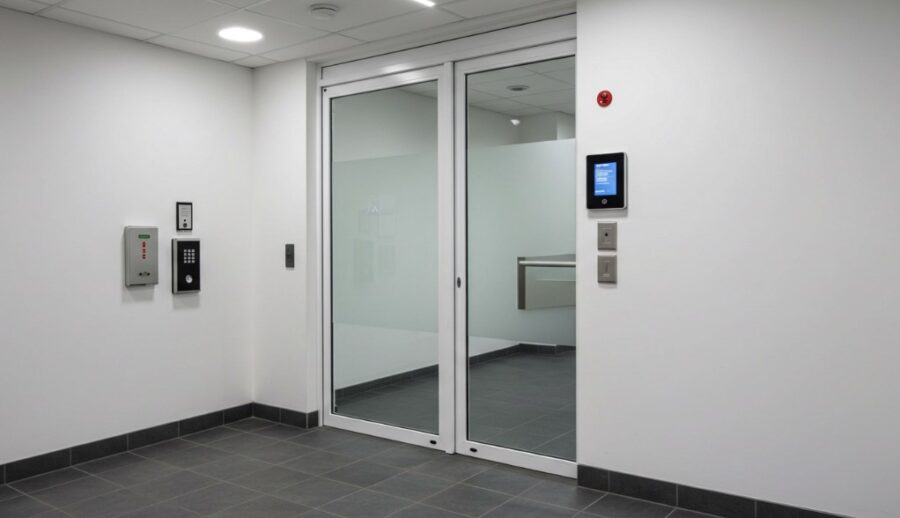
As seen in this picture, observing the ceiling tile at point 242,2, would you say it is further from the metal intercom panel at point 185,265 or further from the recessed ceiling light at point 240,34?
the metal intercom panel at point 185,265

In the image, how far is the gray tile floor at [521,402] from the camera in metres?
3.87

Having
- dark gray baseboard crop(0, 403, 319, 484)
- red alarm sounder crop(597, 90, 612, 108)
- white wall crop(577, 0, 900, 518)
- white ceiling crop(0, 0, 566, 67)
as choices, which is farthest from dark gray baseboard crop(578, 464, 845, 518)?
white ceiling crop(0, 0, 566, 67)

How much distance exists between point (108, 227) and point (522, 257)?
2.64 meters

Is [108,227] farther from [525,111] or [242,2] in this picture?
[525,111]

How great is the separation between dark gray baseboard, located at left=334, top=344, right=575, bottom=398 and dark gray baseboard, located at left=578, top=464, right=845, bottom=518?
0.67m

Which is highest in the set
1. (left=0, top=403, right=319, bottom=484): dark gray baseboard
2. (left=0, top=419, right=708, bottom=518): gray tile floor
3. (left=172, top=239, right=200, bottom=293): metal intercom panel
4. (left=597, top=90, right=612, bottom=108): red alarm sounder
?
(left=597, top=90, right=612, bottom=108): red alarm sounder

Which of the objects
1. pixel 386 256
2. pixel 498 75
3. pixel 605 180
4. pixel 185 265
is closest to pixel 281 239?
pixel 185 265

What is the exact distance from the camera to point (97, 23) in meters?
4.00

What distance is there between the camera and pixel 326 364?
16.2 feet

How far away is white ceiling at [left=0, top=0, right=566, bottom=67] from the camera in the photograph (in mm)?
3633

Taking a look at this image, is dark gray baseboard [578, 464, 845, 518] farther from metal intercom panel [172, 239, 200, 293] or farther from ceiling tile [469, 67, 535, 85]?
metal intercom panel [172, 239, 200, 293]

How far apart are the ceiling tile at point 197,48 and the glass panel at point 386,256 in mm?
806

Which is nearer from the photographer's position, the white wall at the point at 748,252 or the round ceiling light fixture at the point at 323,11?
the white wall at the point at 748,252

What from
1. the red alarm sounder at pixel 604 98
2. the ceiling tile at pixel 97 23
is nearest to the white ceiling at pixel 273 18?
the ceiling tile at pixel 97 23
